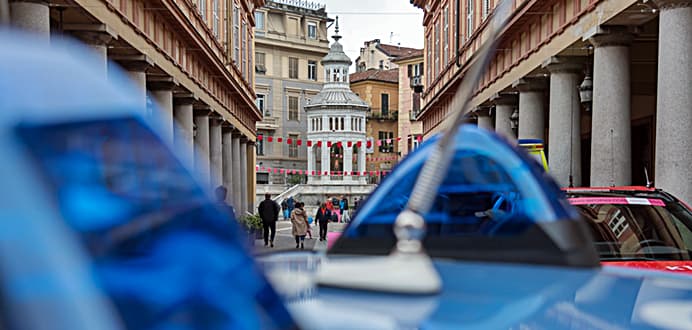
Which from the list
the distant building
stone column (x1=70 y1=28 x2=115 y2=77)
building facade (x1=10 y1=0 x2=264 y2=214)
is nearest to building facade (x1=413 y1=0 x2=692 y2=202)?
building facade (x1=10 y1=0 x2=264 y2=214)

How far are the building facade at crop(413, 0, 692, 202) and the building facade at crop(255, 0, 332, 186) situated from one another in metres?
41.0

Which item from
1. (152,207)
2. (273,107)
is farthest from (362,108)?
(152,207)

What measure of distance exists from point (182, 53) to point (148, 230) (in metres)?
17.9

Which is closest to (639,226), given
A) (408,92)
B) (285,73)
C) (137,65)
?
(137,65)

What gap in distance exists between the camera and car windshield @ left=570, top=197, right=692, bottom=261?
478cm

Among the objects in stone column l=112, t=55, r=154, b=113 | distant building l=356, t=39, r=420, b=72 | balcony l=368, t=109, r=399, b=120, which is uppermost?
distant building l=356, t=39, r=420, b=72

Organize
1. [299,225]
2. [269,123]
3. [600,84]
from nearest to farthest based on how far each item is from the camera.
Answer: [600,84]
[299,225]
[269,123]

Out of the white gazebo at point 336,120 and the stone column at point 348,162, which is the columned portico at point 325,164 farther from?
the stone column at point 348,162

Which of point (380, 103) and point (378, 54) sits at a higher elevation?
point (378, 54)

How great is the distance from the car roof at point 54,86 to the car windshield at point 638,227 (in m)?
4.51

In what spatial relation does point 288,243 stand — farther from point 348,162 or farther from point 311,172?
point 348,162

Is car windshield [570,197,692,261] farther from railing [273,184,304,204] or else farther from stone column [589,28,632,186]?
railing [273,184,304,204]

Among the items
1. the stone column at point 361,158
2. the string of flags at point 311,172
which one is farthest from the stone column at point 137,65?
the stone column at point 361,158

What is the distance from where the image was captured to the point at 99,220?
0.47 m
